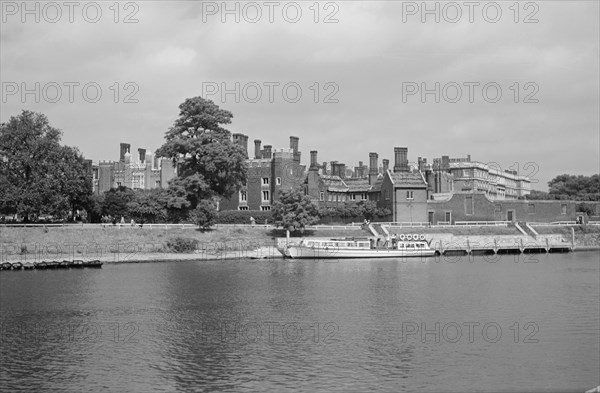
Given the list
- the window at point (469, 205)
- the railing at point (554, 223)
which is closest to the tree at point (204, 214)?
the window at point (469, 205)

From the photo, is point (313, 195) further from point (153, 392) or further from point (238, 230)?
point (153, 392)

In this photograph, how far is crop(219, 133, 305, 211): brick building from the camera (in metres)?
93.4

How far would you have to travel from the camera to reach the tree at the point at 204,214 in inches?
2958

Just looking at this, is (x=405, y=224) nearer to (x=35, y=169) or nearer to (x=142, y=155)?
(x=35, y=169)

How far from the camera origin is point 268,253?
73.7 m

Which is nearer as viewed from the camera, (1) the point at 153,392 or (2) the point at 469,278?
(1) the point at 153,392

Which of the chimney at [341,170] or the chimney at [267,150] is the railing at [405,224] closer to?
the chimney at [267,150]

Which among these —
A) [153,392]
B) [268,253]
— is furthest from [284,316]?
[268,253]

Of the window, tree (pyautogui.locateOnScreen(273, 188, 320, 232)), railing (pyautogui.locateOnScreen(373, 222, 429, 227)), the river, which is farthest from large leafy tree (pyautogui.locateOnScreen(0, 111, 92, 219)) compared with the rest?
the window

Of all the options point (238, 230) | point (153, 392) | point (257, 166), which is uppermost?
point (257, 166)

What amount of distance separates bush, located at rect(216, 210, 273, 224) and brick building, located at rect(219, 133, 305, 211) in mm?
5283

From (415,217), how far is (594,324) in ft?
195

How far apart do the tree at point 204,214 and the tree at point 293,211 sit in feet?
25.0

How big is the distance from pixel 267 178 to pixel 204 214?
2105 centimetres
